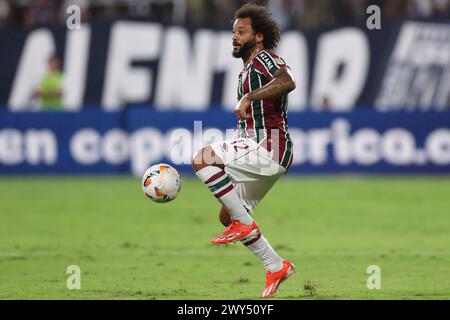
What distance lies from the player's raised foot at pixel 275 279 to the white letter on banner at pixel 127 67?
15.8 metres

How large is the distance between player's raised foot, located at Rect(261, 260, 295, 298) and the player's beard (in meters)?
2.10

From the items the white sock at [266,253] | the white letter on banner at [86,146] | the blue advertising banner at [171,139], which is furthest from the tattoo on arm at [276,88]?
the white letter on banner at [86,146]

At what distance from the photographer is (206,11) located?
2627 cm

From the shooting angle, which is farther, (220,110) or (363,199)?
(220,110)

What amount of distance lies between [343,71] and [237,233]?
15.7m

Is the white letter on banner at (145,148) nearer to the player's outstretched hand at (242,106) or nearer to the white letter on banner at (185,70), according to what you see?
the white letter on banner at (185,70)

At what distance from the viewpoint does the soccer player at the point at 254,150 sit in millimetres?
9672

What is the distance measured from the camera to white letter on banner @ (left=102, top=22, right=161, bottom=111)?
25156mm

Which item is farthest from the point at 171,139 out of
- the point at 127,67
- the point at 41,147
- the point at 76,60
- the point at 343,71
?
the point at 343,71

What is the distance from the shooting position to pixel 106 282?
34.7 feet

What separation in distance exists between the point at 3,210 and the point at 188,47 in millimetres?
8671

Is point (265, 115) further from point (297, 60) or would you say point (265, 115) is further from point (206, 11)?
point (206, 11)
